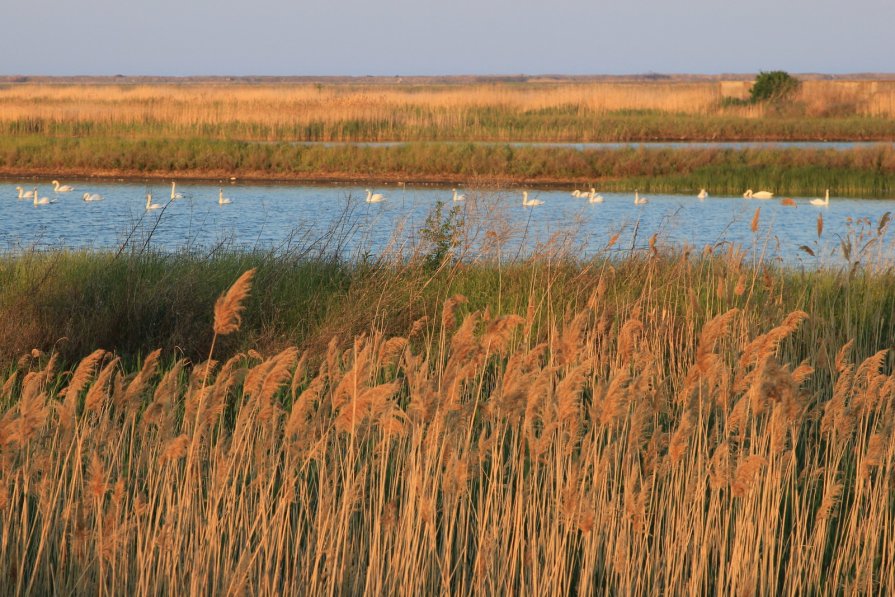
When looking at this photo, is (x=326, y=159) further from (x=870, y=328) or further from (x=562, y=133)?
(x=870, y=328)

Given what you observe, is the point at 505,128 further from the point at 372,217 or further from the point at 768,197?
the point at 372,217

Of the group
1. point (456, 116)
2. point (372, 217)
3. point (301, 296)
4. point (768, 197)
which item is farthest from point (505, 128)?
point (301, 296)

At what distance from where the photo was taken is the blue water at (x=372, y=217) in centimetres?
1194

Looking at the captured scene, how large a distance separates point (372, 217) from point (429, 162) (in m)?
11.6

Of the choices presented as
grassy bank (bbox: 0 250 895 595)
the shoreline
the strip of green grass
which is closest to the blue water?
the shoreline

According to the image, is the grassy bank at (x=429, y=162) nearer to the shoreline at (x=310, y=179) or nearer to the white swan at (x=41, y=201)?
the shoreline at (x=310, y=179)

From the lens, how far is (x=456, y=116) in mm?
32688

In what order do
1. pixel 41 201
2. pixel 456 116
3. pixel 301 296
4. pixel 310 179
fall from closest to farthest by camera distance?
pixel 301 296, pixel 41 201, pixel 310 179, pixel 456 116

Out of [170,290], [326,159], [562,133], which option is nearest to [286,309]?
[170,290]

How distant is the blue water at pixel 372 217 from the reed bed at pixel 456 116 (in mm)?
7256

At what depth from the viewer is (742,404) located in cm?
306

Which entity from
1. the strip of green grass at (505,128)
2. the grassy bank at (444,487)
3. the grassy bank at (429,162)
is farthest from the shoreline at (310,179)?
the grassy bank at (444,487)

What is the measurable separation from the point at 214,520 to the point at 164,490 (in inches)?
10.9

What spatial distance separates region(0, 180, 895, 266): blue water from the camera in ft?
39.2
